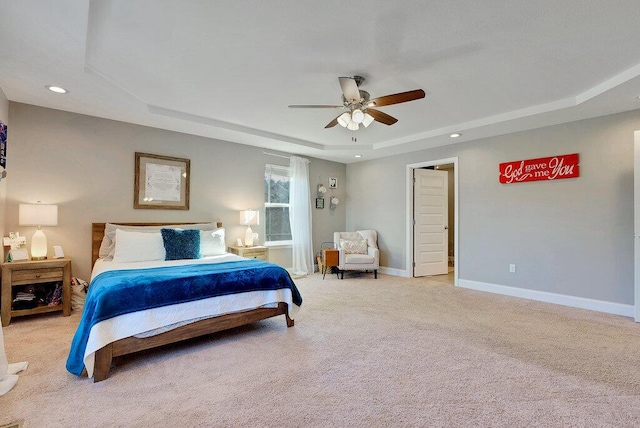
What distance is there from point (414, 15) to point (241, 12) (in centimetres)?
117

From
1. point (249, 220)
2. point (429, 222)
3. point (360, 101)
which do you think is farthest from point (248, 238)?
point (429, 222)

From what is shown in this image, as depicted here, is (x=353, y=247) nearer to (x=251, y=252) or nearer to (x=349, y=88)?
(x=251, y=252)

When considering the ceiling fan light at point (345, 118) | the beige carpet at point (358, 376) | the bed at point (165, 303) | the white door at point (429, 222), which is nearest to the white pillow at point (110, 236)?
the bed at point (165, 303)

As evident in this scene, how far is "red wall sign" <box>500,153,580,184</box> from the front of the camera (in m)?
3.99

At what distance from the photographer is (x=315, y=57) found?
8.63 feet

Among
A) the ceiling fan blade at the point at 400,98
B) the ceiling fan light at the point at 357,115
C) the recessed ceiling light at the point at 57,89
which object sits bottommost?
the ceiling fan light at the point at 357,115

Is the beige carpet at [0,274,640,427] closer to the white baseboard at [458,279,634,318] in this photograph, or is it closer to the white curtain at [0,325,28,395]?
the white curtain at [0,325,28,395]

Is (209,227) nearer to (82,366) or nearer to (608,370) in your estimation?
(82,366)

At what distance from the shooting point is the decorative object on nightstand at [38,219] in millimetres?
3273

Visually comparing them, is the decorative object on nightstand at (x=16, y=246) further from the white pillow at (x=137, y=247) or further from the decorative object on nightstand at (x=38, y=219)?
the white pillow at (x=137, y=247)

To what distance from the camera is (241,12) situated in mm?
2064

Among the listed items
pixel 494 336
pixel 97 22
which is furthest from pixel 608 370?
pixel 97 22

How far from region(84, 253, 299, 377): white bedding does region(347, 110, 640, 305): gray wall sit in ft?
11.0

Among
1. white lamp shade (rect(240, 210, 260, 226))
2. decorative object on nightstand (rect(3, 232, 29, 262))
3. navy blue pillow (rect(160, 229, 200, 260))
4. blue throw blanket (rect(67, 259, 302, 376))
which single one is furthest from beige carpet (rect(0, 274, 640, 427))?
white lamp shade (rect(240, 210, 260, 226))
